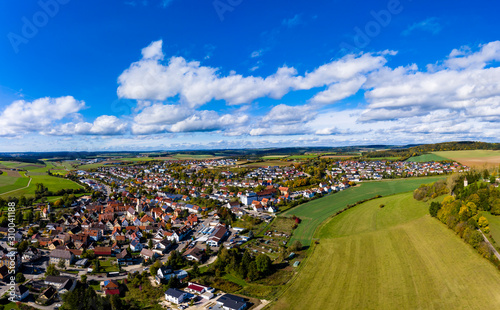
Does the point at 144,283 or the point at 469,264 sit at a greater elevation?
the point at 469,264

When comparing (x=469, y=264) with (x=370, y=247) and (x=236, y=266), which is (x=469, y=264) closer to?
(x=370, y=247)

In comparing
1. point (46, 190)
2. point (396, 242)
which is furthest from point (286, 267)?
point (46, 190)

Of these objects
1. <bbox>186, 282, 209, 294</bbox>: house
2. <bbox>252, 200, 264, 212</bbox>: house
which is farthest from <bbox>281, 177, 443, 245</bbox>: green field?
<bbox>186, 282, 209, 294</bbox>: house

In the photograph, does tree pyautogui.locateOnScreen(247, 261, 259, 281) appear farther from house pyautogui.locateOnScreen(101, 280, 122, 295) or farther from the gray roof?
the gray roof

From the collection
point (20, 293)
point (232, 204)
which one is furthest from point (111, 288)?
point (232, 204)

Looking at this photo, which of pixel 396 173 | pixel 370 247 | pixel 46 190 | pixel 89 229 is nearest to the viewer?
pixel 370 247

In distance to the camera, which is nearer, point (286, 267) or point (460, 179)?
point (286, 267)
